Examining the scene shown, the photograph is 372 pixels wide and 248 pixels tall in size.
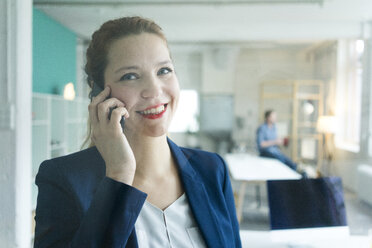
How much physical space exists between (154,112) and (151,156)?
0.09 metres

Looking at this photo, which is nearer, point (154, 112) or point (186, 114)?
point (154, 112)

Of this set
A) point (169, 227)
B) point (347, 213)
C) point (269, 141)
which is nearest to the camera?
point (169, 227)

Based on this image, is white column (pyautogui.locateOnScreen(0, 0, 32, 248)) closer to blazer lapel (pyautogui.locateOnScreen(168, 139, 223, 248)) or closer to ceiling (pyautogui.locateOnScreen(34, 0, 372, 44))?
ceiling (pyautogui.locateOnScreen(34, 0, 372, 44))

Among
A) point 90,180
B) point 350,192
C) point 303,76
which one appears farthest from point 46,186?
point 303,76

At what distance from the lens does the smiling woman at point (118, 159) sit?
386 millimetres

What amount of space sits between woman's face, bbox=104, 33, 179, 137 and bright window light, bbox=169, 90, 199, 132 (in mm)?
131

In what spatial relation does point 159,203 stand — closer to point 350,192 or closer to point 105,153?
point 105,153

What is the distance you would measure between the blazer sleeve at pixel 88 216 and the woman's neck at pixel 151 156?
7cm

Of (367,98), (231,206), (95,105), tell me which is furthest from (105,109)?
(367,98)

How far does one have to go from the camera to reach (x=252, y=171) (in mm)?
2775

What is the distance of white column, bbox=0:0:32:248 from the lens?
514 millimetres

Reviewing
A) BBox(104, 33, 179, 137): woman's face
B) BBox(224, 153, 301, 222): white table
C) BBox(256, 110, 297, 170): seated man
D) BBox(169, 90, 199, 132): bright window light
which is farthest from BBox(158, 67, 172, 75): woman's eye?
BBox(256, 110, 297, 170): seated man

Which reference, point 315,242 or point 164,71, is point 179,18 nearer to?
point 164,71

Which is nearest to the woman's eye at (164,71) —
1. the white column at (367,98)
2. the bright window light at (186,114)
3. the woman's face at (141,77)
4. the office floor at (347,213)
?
the woman's face at (141,77)
